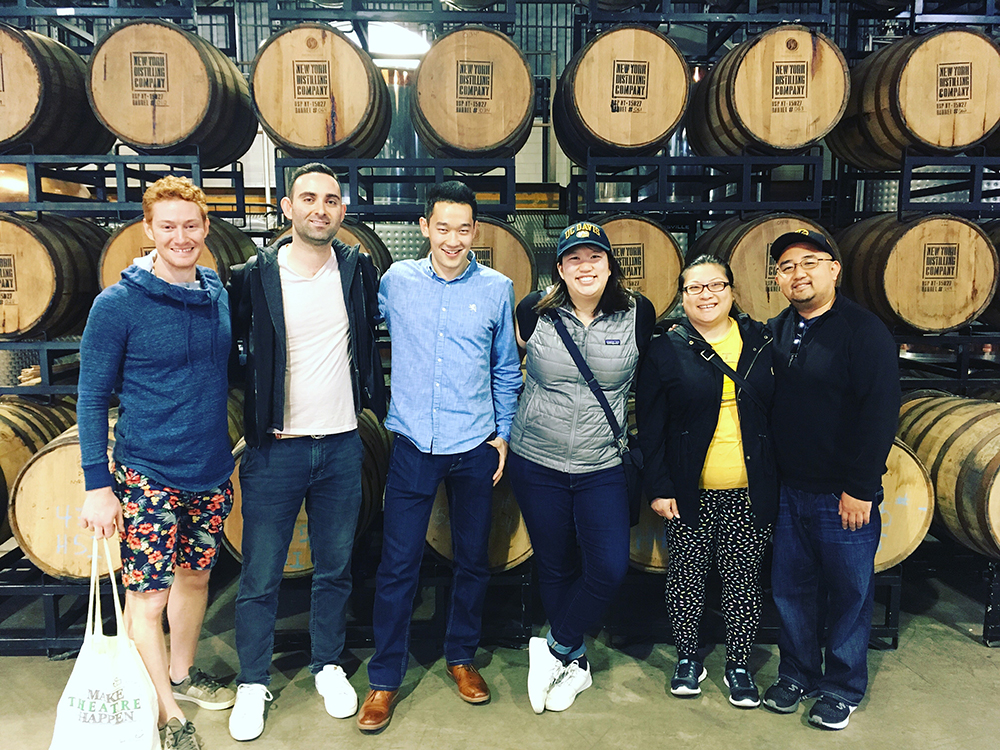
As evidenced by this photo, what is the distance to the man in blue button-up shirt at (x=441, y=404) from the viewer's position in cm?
257

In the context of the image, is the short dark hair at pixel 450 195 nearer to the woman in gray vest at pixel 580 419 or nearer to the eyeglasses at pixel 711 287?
the woman in gray vest at pixel 580 419

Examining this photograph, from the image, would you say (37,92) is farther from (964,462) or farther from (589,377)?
(964,462)

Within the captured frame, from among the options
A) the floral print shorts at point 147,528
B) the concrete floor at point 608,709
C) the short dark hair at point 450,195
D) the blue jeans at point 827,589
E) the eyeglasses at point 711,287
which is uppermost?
the short dark hair at point 450,195

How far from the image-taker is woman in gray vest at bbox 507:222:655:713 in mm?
2566

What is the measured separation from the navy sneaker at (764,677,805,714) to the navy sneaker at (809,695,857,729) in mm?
94

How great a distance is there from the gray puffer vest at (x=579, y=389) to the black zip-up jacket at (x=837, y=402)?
2.03ft

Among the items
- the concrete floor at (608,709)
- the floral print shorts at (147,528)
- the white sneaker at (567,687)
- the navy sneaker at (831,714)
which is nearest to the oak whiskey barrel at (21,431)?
the concrete floor at (608,709)

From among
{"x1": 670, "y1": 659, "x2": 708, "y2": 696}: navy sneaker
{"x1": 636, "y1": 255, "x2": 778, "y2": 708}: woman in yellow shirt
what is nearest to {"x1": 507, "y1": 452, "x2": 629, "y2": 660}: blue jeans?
{"x1": 636, "y1": 255, "x2": 778, "y2": 708}: woman in yellow shirt

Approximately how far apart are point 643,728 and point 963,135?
3278 millimetres

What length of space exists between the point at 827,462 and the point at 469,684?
5.57ft

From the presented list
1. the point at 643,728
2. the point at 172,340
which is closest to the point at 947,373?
the point at 643,728

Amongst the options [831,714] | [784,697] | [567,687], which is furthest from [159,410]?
[831,714]

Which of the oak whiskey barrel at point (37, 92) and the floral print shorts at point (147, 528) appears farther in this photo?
the oak whiskey barrel at point (37, 92)

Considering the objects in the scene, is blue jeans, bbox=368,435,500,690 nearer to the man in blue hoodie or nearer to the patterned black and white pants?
the man in blue hoodie
